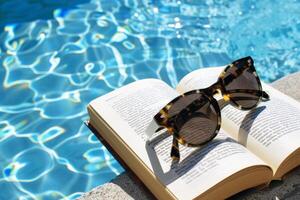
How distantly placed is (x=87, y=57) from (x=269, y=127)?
1.93 meters

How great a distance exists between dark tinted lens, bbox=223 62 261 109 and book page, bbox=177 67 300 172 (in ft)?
0.10

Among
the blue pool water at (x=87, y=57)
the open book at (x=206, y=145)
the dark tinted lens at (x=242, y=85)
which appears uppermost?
the dark tinted lens at (x=242, y=85)

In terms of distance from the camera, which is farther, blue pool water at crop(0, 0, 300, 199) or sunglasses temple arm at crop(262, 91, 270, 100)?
blue pool water at crop(0, 0, 300, 199)

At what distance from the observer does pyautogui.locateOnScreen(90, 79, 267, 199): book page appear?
137 centimetres

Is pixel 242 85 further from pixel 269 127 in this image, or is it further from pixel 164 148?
pixel 164 148

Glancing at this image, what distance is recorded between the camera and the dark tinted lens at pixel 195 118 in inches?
57.9

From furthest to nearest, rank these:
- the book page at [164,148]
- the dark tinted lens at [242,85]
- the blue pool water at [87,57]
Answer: the blue pool water at [87,57], the dark tinted lens at [242,85], the book page at [164,148]

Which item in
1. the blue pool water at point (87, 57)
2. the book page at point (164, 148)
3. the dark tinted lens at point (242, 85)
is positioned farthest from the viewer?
the blue pool water at point (87, 57)

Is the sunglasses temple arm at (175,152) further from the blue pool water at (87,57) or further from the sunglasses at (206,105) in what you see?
the blue pool water at (87,57)

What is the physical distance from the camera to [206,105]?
154 centimetres

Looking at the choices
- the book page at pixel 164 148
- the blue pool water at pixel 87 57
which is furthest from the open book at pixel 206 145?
the blue pool water at pixel 87 57

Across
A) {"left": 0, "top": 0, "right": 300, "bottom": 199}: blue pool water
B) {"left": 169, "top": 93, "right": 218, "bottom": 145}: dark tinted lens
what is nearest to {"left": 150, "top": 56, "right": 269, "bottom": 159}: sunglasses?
{"left": 169, "top": 93, "right": 218, "bottom": 145}: dark tinted lens

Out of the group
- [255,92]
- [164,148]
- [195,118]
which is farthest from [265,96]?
[164,148]

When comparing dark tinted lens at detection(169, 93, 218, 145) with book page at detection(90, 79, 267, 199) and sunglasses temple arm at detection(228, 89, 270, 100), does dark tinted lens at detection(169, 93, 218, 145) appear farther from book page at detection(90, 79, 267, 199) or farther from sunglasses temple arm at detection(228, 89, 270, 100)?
sunglasses temple arm at detection(228, 89, 270, 100)
